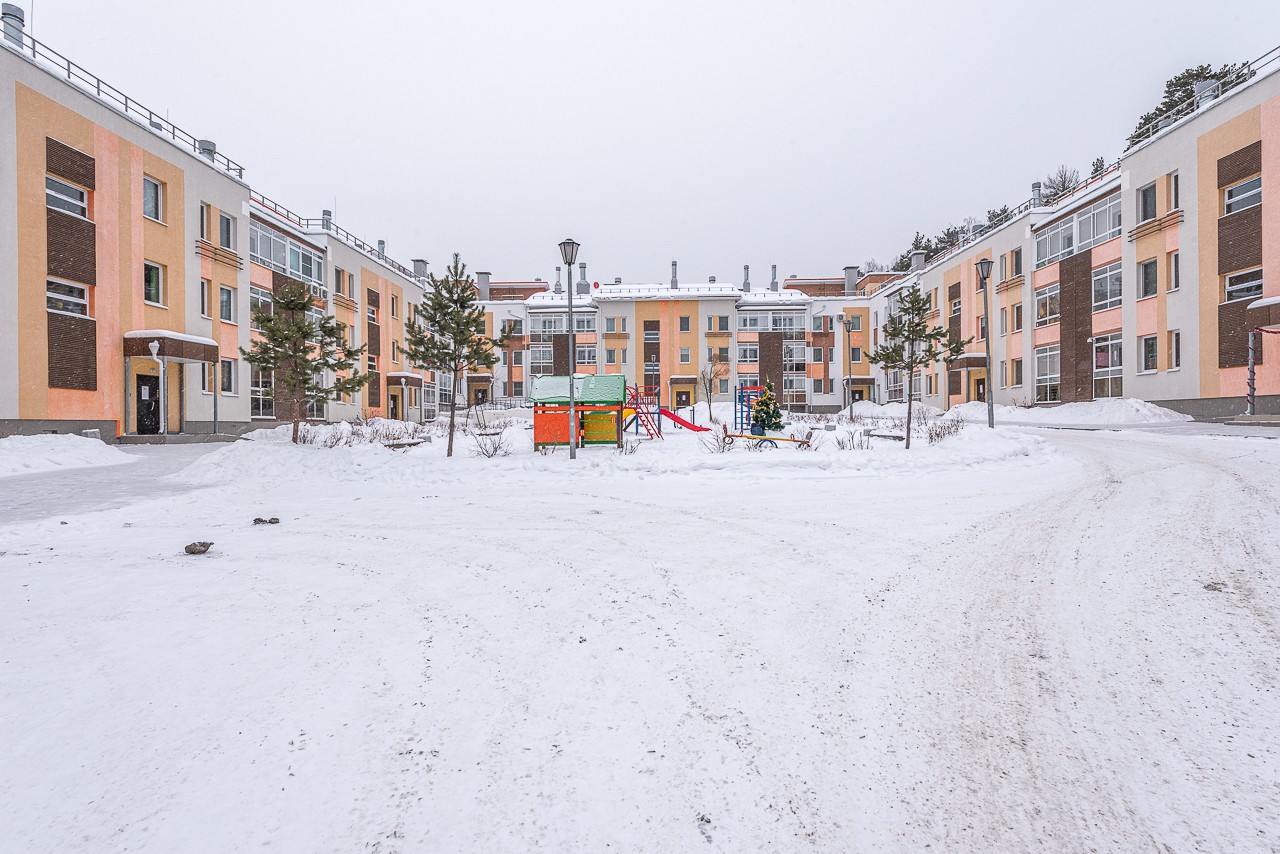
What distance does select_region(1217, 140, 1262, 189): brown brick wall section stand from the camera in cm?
2269

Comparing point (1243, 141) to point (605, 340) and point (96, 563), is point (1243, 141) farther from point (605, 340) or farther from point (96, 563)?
point (605, 340)

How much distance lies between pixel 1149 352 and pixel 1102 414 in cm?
469

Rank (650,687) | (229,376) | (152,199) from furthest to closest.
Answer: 1. (229,376)
2. (152,199)
3. (650,687)

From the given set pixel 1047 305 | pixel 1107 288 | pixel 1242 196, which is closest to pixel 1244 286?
pixel 1242 196

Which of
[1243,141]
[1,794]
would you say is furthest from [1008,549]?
[1243,141]

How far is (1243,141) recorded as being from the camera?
23.2 metres

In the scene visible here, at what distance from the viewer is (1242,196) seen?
927 inches

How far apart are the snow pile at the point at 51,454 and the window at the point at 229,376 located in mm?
11304

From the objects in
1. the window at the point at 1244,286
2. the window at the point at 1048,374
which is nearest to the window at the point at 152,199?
the window at the point at 1244,286

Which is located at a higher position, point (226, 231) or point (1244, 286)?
point (226, 231)

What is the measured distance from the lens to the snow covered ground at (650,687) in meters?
2.27

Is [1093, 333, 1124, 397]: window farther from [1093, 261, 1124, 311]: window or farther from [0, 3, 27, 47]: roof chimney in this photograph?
[0, 3, 27, 47]: roof chimney

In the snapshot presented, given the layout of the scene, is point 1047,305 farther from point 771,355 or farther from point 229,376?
point 229,376

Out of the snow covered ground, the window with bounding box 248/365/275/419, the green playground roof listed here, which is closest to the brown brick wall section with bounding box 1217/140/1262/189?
the snow covered ground
